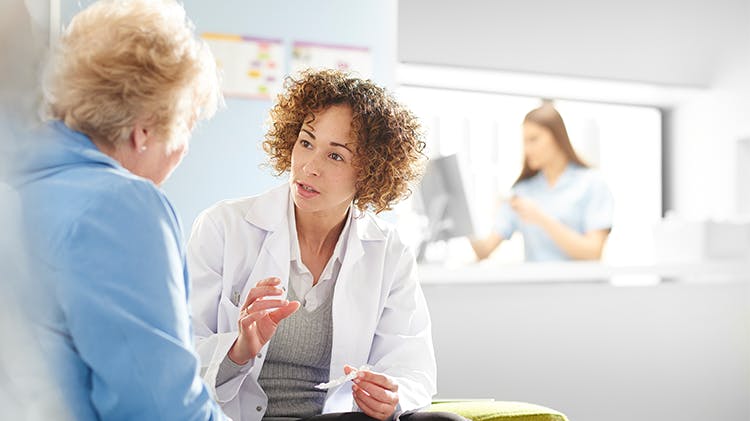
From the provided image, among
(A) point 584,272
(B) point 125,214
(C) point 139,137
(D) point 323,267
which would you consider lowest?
(A) point 584,272

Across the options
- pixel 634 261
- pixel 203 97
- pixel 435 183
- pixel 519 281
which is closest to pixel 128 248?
pixel 203 97

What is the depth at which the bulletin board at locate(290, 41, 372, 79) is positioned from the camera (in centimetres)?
297

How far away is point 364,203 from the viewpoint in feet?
6.68

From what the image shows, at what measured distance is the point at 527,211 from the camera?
12.3 ft

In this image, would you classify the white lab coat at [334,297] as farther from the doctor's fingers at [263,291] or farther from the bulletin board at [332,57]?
the bulletin board at [332,57]

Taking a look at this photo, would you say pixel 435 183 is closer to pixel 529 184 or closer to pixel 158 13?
pixel 529 184

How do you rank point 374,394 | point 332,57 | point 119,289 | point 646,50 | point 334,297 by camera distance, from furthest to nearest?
1. point 646,50
2. point 332,57
3. point 334,297
4. point 374,394
5. point 119,289

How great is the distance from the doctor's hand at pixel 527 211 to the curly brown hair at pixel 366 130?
174cm

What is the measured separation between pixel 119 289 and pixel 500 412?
1.23 m

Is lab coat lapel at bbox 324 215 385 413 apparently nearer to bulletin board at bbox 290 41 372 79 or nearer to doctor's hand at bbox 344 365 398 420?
doctor's hand at bbox 344 365 398 420

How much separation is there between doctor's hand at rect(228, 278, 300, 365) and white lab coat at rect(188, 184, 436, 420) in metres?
0.07

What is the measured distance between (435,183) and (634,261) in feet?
4.22

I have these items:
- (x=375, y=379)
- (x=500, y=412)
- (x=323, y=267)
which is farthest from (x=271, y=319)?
(x=500, y=412)

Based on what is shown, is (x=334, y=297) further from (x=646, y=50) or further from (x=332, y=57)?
(x=646, y=50)
